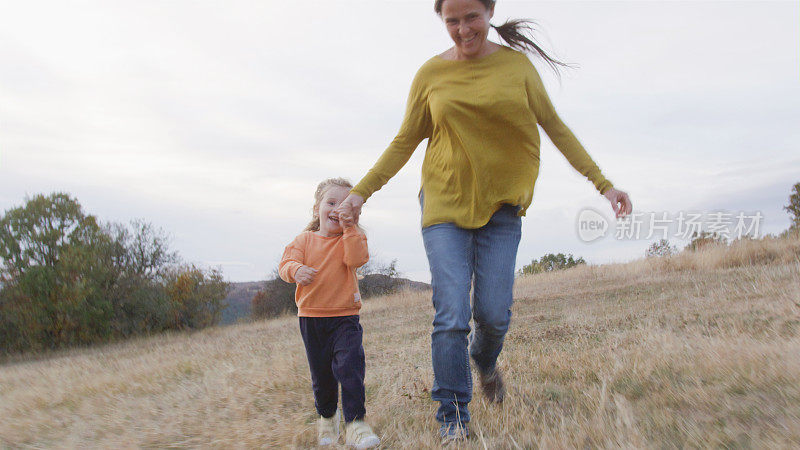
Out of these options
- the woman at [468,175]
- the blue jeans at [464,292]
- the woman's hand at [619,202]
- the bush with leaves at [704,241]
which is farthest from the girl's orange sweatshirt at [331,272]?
the bush with leaves at [704,241]

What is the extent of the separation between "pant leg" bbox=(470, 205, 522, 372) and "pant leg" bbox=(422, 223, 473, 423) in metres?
0.13

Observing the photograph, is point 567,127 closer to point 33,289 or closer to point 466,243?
point 466,243

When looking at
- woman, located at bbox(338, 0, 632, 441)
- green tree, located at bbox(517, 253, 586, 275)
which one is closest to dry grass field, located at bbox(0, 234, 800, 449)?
woman, located at bbox(338, 0, 632, 441)

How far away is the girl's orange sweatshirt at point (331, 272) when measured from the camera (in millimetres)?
3381

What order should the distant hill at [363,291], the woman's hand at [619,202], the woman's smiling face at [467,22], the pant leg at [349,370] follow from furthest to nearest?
1. the distant hill at [363,291]
2. the pant leg at [349,370]
3. the woman's hand at [619,202]
4. the woman's smiling face at [467,22]

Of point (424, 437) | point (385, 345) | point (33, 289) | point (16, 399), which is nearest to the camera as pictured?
point (424, 437)

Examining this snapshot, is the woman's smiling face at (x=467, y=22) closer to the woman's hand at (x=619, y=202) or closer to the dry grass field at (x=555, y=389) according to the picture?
the woman's hand at (x=619, y=202)

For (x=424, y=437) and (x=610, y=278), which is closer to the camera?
(x=424, y=437)

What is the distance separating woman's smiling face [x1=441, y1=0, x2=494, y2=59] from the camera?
2854mm

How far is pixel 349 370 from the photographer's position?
10.8 ft

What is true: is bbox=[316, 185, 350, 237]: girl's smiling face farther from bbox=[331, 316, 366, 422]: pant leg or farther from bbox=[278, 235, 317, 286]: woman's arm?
bbox=[331, 316, 366, 422]: pant leg

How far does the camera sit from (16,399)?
21.8 ft

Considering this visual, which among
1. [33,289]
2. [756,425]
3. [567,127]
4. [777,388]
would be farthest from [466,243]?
[33,289]

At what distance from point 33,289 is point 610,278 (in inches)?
713
